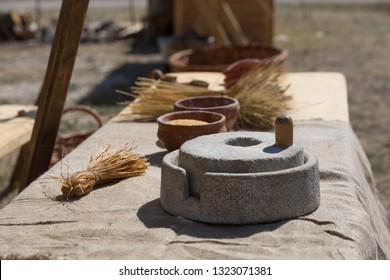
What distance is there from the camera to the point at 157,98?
3.21 metres

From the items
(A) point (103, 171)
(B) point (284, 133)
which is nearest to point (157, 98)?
(A) point (103, 171)

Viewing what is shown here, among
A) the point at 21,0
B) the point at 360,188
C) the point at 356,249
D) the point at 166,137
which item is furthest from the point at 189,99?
the point at 21,0

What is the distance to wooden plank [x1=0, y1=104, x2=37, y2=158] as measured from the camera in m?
3.22

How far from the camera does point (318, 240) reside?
1805mm

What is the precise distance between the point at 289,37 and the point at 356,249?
933 cm

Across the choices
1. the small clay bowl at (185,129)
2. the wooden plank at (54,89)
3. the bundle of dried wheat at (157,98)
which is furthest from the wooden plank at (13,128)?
the small clay bowl at (185,129)

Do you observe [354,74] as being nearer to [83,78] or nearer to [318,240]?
[83,78]

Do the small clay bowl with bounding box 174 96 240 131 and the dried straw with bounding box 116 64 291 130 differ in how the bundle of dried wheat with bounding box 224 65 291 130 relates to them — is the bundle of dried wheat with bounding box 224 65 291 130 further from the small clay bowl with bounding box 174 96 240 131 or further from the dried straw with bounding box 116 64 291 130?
the small clay bowl with bounding box 174 96 240 131

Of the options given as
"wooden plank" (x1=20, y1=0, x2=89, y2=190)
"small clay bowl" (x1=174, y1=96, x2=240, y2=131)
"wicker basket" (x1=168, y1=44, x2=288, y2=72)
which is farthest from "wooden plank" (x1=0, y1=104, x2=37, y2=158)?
"wicker basket" (x1=168, y1=44, x2=288, y2=72)

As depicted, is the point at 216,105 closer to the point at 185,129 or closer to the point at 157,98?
the point at 157,98

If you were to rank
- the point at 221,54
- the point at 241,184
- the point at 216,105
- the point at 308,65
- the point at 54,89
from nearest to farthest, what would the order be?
1. the point at 241,184
2. the point at 216,105
3. the point at 54,89
4. the point at 221,54
5. the point at 308,65

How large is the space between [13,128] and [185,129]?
47.8 inches

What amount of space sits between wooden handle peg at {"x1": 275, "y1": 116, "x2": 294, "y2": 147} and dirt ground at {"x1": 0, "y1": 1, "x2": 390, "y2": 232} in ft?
7.67

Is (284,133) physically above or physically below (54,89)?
above
